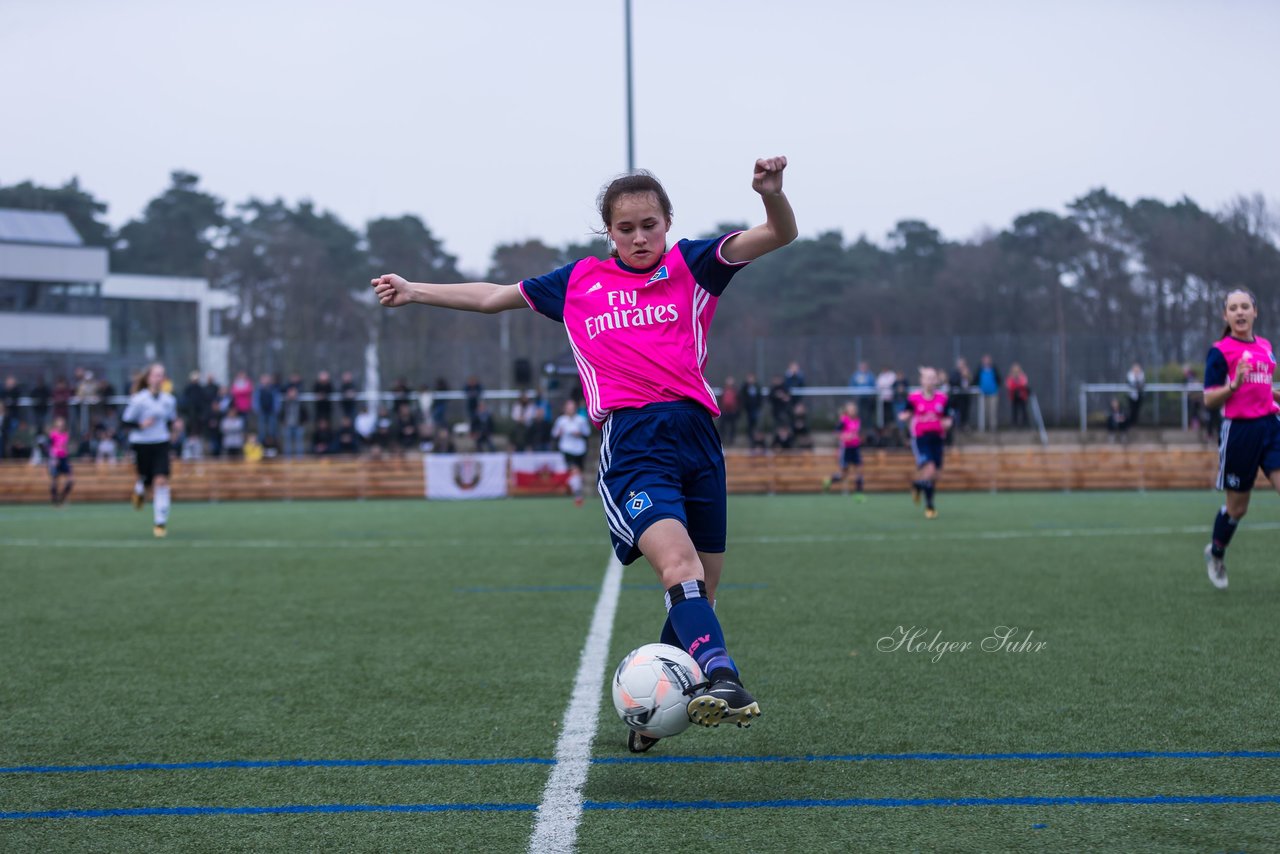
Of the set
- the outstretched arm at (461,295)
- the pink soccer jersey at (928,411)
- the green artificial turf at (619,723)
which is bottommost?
the green artificial turf at (619,723)

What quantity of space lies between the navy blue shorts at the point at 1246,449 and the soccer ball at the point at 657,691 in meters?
5.85

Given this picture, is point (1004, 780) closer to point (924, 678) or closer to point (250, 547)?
point (924, 678)

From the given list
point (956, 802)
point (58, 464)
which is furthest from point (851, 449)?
point (956, 802)

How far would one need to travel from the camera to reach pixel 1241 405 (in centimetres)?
862

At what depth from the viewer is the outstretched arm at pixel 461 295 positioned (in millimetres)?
4781

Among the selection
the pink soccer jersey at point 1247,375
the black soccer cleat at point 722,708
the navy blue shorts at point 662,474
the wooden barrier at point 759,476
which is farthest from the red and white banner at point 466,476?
the black soccer cleat at point 722,708

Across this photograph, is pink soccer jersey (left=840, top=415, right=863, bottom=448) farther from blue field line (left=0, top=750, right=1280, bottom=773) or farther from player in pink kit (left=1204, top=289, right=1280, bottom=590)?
blue field line (left=0, top=750, right=1280, bottom=773)

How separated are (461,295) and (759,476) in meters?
21.5

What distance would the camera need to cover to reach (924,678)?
229 inches

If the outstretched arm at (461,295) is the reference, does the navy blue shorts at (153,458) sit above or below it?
below

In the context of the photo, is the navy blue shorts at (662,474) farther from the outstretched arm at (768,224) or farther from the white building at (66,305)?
the white building at (66,305)

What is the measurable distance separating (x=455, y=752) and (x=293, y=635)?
10.9 ft

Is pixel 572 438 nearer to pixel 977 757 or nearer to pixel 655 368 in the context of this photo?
pixel 655 368

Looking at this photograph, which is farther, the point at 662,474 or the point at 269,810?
the point at 662,474
